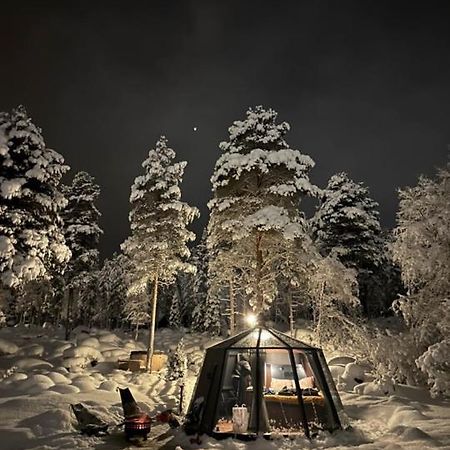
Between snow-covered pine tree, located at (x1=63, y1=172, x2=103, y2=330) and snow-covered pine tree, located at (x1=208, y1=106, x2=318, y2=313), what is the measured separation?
12.9 meters

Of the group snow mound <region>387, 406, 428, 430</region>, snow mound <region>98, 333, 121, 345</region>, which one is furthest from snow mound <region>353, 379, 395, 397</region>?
snow mound <region>98, 333, 121, 345</region>

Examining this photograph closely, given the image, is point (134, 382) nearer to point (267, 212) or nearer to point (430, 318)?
point (267, 212)

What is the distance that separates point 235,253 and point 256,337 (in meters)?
6.36

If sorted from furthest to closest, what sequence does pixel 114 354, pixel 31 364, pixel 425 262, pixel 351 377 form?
1. pixel 114 354
2. pixel 31 364
3. pixel 351 377
4. pixel 425 262

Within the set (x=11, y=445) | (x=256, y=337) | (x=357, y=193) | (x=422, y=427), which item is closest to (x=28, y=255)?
(x=11, y=445)

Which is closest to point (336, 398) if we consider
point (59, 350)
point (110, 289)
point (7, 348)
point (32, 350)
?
point (59, 350)

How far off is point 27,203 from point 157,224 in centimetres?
681

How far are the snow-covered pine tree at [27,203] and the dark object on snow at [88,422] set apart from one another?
17.2 ft

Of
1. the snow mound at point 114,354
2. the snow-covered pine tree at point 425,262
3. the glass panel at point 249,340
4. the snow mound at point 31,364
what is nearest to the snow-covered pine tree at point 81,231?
the snow mound at point 114,354

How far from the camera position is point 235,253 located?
17.6 meters

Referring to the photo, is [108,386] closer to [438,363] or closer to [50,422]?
[50,422]

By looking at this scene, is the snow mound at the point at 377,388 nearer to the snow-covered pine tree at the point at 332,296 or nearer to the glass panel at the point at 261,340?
the snow-covered pine tree at the point at 332,296

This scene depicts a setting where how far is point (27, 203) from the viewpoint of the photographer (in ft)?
51.4

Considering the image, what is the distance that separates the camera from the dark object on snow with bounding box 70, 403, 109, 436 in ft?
32.7
